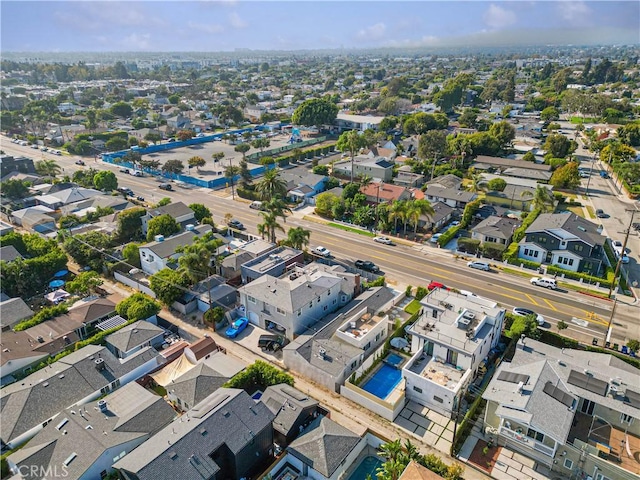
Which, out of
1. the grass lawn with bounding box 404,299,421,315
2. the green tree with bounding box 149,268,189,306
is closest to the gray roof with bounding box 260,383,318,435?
the grass lawn with bounding box 404,299,421,315

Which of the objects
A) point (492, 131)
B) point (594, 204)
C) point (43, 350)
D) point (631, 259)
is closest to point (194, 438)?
point (43, 350)

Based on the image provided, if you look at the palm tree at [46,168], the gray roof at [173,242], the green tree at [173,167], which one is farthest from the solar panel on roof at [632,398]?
the palm tree at [46,168]

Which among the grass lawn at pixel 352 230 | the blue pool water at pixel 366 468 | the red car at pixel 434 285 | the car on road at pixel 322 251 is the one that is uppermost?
the car on road at pixel 322 251

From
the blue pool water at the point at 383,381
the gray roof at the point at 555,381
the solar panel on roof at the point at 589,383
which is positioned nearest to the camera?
the gray roof at the point at 555,381

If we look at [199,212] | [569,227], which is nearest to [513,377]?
[569,227]

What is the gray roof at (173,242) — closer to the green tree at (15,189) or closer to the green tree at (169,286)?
the green tree at (169,286)

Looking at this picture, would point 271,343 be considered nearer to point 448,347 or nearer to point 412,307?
point 412,307

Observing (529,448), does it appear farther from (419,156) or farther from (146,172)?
(146,172)
